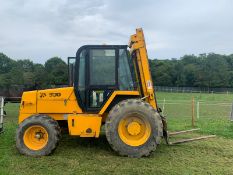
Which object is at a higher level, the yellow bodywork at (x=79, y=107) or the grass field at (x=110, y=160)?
the yellow bodywork at (x=79, y=107)

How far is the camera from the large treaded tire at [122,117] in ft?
25.2

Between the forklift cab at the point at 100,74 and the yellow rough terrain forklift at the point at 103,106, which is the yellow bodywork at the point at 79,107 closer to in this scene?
the yellow rough terrain forklift at the point at 103,106

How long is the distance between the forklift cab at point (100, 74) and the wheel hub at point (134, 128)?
0.82 m

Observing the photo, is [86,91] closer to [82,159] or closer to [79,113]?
[79,113]

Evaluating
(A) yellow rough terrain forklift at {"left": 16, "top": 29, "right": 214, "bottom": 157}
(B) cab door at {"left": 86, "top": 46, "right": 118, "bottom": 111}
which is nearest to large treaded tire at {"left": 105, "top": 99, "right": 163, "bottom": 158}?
(A) yellow rough terrain forklift at {"left": 16, "top": 29, "right": 214, "bottom": 157}

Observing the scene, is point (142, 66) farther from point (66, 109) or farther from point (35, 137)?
point (35, 137)

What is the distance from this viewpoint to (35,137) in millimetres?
7980

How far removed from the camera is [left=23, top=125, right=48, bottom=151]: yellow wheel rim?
791 cm

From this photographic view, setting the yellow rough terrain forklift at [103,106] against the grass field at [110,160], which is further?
the yellow rough terrain forklift at [103,106]

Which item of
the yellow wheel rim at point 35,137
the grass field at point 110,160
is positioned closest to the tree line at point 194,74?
the grass field at point 110,160

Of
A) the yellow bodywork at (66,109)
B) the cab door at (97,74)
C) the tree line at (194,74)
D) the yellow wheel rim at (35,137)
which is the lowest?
the yellow wheel rim at (35,137)

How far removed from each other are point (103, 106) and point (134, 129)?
89 centimetres

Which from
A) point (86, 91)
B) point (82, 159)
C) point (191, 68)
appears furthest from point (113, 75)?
point (191, 68)

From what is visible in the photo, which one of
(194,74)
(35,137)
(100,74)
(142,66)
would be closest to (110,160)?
(35,137)
